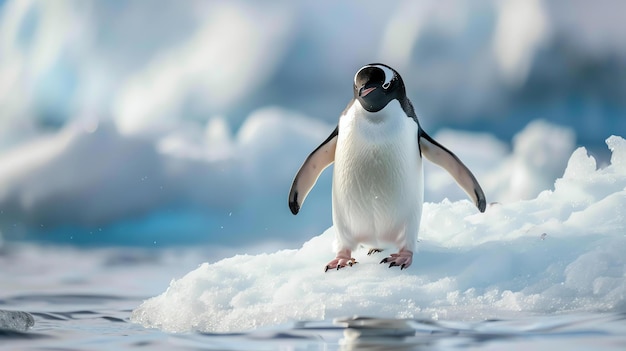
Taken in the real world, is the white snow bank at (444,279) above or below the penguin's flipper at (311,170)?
below

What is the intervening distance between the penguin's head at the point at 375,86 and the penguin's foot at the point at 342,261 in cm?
104

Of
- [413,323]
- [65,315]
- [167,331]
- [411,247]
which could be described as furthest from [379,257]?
[65,315]

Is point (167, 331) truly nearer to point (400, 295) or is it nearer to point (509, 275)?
point (400, 295)

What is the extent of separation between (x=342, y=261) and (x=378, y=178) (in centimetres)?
63

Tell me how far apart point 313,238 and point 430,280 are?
1.49 m

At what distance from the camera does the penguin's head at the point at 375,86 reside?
4820mm

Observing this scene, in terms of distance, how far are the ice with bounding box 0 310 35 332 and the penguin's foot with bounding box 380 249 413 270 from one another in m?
2.24

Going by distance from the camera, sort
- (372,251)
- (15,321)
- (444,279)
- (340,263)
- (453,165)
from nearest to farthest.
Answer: (15,321) < (444,279) < (340,263) < (372,251) < (453,165)

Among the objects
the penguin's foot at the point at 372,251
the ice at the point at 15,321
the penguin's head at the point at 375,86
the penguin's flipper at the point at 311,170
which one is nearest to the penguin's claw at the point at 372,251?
the penguin's foot at the point at 372,251

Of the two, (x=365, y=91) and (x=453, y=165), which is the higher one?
(x=365, y=91)

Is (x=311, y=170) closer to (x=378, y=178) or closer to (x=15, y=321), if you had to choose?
(x=378, y=178)

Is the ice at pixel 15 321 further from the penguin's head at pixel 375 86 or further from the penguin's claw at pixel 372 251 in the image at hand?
the penguin's head at pixel 375 86

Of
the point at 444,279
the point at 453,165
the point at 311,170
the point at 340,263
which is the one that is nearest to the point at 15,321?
the point at 340,263

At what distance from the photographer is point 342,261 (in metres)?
5.00
